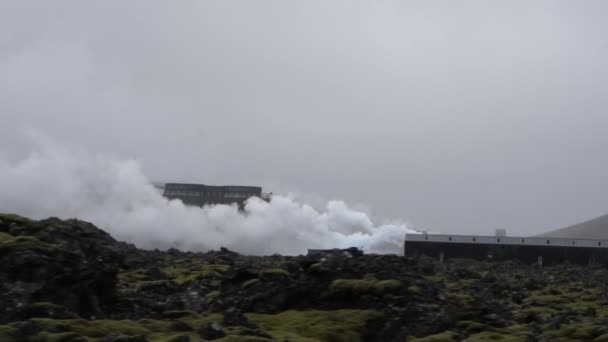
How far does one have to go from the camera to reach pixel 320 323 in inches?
982

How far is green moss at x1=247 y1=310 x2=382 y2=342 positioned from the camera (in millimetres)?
23706

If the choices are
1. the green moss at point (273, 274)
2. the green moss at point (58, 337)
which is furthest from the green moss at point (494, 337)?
the green moss at point (58, 337)

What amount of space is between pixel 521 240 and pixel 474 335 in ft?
306

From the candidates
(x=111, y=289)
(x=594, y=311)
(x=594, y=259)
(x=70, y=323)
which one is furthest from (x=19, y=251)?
(x=594, y=259)

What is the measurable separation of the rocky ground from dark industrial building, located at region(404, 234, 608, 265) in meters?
78.3

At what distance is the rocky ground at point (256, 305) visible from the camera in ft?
71.9

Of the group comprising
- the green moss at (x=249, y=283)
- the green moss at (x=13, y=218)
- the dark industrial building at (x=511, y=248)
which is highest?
the dark industrial building at (x=511, y=248)

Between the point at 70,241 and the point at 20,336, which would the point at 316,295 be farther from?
the point at 20,336

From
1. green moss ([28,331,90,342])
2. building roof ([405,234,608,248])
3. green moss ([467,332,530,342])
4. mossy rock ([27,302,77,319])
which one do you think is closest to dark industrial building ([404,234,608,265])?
building roof ([405,234,608,248])

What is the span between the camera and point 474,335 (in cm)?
2395

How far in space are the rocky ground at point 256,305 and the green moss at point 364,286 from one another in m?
0.04

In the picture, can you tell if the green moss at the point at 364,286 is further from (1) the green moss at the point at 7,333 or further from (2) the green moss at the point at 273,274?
(1) the green moss at the point at 7,333

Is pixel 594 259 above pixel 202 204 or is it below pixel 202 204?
below

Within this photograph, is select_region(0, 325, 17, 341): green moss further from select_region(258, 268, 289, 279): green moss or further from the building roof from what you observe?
the building roof
